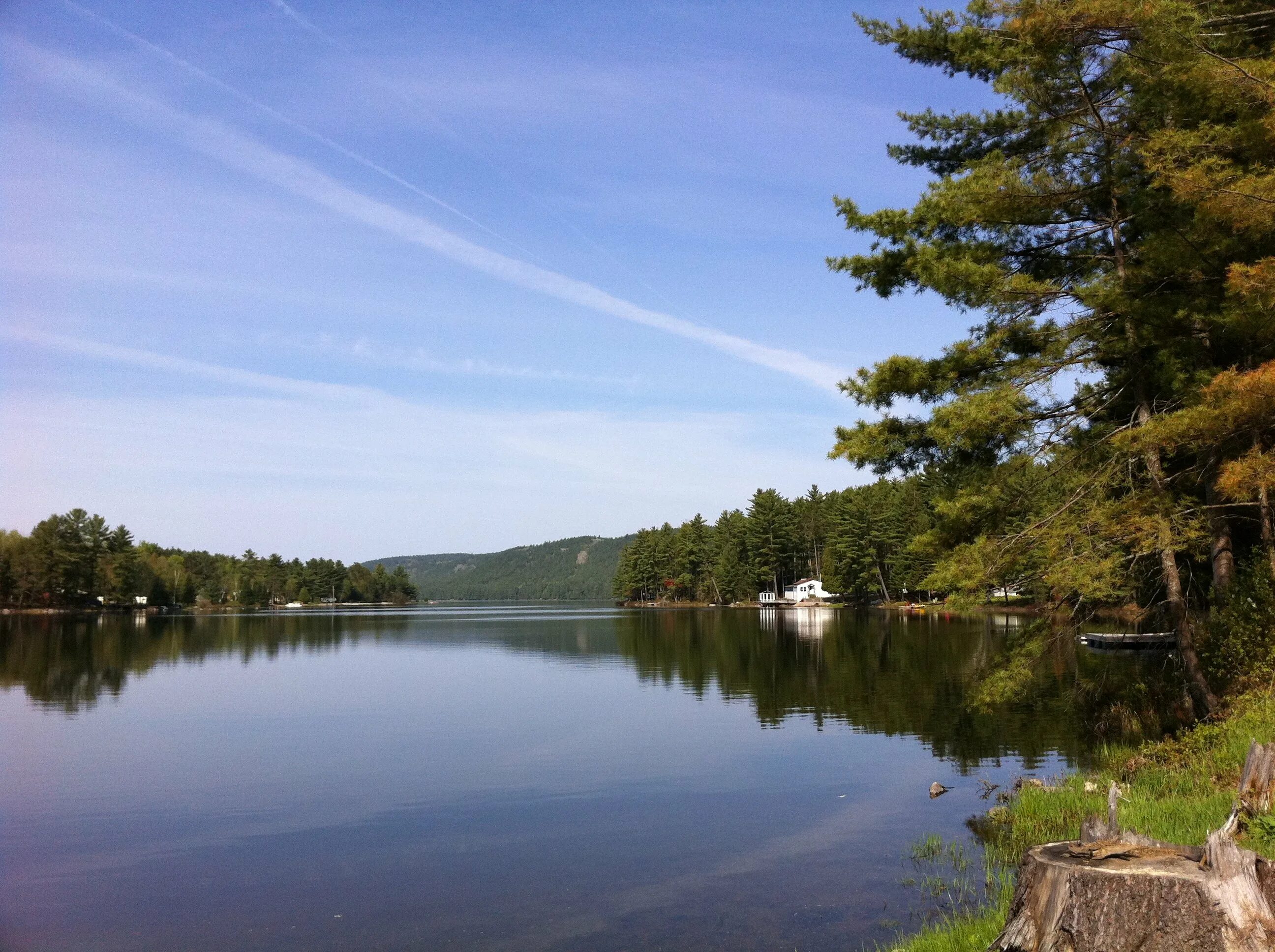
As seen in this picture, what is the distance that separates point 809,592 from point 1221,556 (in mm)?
115483

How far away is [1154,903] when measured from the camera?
575 centimetres

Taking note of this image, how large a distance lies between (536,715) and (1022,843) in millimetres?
18959

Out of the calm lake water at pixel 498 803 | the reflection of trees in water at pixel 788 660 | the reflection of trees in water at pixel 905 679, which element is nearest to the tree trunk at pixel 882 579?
the reflection of trees in water at pixel 788 660

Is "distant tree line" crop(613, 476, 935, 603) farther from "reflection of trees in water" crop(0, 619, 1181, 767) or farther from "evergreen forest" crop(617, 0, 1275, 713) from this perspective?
"evergreen forest" crop(617, 0, 1275, 713)

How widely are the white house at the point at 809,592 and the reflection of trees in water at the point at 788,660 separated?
71.3 feet

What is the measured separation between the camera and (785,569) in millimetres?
144250

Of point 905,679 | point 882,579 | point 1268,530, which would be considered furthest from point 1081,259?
point 882,579

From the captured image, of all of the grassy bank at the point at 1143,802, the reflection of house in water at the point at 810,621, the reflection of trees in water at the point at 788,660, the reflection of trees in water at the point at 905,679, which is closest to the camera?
the grassy bank at the point at 1143,802

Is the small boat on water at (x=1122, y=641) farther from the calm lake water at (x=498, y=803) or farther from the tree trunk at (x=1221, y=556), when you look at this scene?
the tree trunk at (x=1221, y=556)

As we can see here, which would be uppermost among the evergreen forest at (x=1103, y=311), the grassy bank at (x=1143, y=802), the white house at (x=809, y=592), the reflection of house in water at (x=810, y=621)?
the evergreen forest at (x=1103, y=311)

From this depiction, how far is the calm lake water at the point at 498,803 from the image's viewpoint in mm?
11664

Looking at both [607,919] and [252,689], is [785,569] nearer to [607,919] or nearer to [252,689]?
[252,689]

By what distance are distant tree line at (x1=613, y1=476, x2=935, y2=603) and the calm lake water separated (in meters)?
53.3

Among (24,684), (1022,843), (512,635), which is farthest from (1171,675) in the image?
(512,635)
